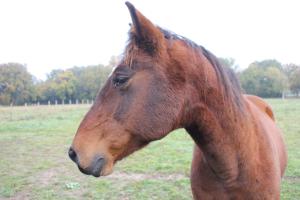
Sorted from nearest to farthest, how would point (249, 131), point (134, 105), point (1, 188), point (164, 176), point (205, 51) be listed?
1. point (134, 105)
2. point (205, 51)
3. point (249, 131)
4. point (1, 188)
5. point (164, 176)

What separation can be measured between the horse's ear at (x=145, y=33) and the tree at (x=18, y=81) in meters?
54.8

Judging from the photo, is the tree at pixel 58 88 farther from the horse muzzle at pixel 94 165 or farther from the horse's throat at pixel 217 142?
the horse muzzle at pixel 94 165

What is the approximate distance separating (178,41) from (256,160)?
120cm

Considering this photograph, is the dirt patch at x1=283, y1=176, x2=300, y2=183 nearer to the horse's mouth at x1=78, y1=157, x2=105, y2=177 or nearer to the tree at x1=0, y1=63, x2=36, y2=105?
the horse's mouth at x1=78, y1=157, x2=105, y2=177

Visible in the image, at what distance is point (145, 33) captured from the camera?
76.3 inches

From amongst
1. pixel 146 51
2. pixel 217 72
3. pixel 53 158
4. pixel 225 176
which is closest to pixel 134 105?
pixel 146 51

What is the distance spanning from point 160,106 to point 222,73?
25.5 inches

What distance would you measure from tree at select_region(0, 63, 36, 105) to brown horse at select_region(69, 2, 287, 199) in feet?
179

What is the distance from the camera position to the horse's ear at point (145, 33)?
184 centimetres

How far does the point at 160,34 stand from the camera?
2.02m

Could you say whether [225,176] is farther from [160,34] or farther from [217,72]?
[160,34]

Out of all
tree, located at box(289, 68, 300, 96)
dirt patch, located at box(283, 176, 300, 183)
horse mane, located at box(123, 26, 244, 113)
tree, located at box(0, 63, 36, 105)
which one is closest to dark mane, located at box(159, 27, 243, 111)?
horse mane, located at box(123, 26, 244, 113)

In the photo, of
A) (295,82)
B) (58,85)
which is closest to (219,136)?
(58,85)

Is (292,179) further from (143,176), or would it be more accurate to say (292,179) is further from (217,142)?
(217,142)
